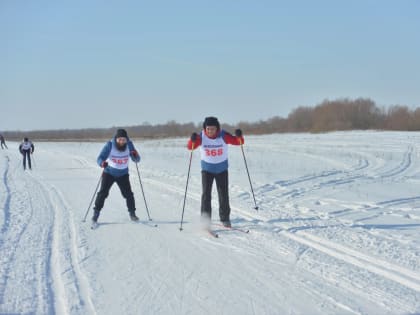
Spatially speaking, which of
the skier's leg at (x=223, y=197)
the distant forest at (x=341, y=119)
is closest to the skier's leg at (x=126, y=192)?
the skier's leg at (x=223, y=197)

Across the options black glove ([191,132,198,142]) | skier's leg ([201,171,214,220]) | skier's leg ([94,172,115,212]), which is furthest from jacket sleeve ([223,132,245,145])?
skier's leg ([94,172,115,212])

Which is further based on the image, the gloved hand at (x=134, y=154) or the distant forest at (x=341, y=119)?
the distant forest at (x=341, y=119)

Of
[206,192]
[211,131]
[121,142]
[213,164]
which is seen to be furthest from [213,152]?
[121,142]

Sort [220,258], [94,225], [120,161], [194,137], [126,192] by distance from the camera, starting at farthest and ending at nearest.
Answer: [126,192]
[120,161]
[94,225]
[194,137]
[220,258]

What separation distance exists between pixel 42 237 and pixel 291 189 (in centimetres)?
709

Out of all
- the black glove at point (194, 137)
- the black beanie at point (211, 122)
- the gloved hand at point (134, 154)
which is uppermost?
the black beanie at point (211, 122)

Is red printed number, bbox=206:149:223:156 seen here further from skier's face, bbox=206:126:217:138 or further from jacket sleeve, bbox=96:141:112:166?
jacket sleeve, bbox=96:141:112:166

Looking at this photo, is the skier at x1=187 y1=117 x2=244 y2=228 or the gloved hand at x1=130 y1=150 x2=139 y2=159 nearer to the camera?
the skier at x1=187 y1=117 x2=244 y2=228

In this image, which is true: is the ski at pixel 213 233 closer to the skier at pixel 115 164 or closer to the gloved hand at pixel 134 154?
the skier at pixel 115 164

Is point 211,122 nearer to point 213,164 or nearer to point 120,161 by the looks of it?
point 213,164

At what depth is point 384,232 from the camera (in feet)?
20.5

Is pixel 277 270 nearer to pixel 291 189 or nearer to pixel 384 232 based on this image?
pixel 384 232

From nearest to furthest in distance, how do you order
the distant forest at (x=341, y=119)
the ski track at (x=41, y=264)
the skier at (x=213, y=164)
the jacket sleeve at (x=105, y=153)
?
the ski track at (x=41, y=264)
the skier at (x=213, y=164)
the jacket sleeve at (x=105, y=153)
the distant forest at (x=341, y=119)

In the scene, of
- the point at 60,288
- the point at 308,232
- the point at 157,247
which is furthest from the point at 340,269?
the point at 60,288
